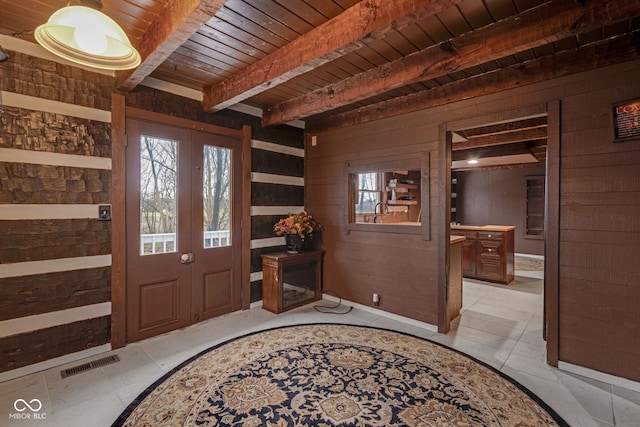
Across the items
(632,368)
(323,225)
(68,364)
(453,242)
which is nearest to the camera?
(632,368)

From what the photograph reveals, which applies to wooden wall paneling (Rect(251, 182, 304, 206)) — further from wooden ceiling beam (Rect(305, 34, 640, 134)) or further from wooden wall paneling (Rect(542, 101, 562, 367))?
wooden wall paneling (Rect(542, 101, 562, 367))

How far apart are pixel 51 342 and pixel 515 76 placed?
178 inches

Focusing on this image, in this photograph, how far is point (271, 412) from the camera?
6.19 ft

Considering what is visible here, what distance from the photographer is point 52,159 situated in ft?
7.91

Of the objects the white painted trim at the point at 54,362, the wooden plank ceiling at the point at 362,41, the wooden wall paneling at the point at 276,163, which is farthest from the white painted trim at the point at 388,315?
the white painted trim at the point at 54,362

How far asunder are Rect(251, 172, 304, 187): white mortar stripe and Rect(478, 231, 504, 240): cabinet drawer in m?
3.28

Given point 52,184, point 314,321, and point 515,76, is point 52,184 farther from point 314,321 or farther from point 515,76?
point 515,76

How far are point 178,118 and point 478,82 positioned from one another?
3.02 meters

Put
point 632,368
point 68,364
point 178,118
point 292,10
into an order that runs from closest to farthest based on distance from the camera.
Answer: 1. point 292,10
2. point 632,368
3. point 68,364
4. point 178,118

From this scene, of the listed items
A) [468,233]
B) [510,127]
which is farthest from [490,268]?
[510,127]

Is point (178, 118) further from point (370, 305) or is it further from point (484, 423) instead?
point (484, 423)

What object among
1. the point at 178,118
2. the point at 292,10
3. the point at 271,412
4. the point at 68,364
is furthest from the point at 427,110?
the point at 68,364

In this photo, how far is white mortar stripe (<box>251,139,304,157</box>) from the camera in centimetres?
385

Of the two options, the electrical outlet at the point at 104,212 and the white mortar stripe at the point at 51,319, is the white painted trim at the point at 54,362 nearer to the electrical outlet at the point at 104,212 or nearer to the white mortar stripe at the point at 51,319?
the white mortar stripe at the point at 51,319
